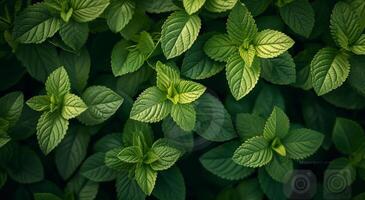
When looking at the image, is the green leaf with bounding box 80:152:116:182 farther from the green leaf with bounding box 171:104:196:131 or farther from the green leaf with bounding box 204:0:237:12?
the green leaf with bounding box 204:0:237:12

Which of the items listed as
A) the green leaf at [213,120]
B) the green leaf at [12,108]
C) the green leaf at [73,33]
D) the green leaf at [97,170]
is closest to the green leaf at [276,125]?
the green leaf at [213,120]

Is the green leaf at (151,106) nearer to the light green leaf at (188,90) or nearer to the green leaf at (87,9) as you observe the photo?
the light green leaf at (188,90)

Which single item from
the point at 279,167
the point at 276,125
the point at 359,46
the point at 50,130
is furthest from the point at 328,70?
the point at 50,130

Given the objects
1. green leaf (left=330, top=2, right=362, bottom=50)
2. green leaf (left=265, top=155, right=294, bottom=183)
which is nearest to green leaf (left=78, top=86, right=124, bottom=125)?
green leaf (left=265, top=155, right=294, bottom=183)

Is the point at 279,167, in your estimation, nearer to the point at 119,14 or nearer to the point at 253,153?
the point at 253,153

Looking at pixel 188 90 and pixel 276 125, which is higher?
pixel 188 90

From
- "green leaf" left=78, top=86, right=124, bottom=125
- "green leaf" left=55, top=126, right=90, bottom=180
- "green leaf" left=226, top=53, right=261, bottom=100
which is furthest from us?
"green leaf" left=55, top=126, right=90, bottom=180
